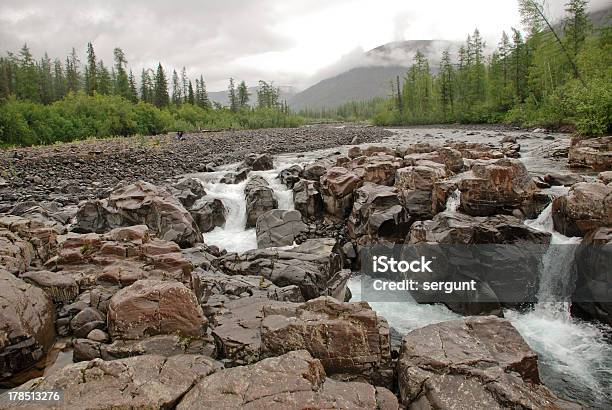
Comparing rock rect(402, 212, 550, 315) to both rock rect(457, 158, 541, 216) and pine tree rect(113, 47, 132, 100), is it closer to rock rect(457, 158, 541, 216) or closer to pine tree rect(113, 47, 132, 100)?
rock rect(457, 158, 541, 216)

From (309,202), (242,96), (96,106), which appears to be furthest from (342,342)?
(242,96)

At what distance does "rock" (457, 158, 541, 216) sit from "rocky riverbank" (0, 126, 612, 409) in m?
0.05

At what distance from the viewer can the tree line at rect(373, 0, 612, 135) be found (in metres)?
30.4

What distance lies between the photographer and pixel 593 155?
18781 millimetres

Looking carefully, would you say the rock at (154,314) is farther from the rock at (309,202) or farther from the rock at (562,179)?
the rock at (562,179)

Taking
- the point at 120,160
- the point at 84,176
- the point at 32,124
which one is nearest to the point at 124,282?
the point at 84,176

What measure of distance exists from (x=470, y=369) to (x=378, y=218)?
8.73 meters

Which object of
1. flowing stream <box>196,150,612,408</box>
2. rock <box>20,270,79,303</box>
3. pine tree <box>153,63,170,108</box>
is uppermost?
pine tree <box>153,63,170,108</box>

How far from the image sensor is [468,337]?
6945mm

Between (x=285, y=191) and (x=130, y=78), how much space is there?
3005 inches

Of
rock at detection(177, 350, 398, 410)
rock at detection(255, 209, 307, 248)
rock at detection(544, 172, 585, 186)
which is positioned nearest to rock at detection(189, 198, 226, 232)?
rock at detection(255, 209, 307, 248)

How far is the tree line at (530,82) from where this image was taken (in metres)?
30.4

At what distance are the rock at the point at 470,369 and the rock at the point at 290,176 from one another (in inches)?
578

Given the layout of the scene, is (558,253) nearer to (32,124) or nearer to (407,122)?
(32,124)
